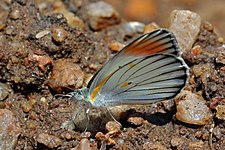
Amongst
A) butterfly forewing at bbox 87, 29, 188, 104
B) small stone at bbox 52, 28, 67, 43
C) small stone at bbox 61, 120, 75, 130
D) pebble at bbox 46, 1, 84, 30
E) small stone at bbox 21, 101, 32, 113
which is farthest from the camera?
pebble at bbox 46, 1, 84, 30

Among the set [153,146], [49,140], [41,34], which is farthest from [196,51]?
[49,140]

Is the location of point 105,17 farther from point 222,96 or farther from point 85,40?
point 222,96

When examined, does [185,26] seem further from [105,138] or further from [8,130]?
[8,130]

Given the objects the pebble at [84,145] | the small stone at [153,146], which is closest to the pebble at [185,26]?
the small stone at [153,146]

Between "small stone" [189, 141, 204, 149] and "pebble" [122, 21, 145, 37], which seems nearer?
"small stone" [189, 141, 204, 149]

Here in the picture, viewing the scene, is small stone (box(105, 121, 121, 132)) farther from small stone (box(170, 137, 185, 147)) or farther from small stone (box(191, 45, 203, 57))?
small stone (box(191, 45, 203, 57))

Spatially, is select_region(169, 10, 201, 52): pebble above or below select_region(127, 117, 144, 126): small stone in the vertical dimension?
above

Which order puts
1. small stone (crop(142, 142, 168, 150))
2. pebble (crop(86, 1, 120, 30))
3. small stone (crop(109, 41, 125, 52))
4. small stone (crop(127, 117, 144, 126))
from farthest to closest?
pebble (crop(86, 1, 120, 30)), small stone (crop(109, 41, 125, 52)), small stone (crop(127, 117, 144, 126)), small stone (crop(142, 142, 168, 150))

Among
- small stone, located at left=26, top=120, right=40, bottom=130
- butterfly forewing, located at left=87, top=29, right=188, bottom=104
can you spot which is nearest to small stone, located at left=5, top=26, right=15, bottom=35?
small stone, located at left=26, top=120, right=40, bottom=130

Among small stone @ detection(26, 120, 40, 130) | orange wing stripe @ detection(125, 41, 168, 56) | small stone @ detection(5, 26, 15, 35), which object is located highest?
small stone @ detection(5, 26, 15, 35)
